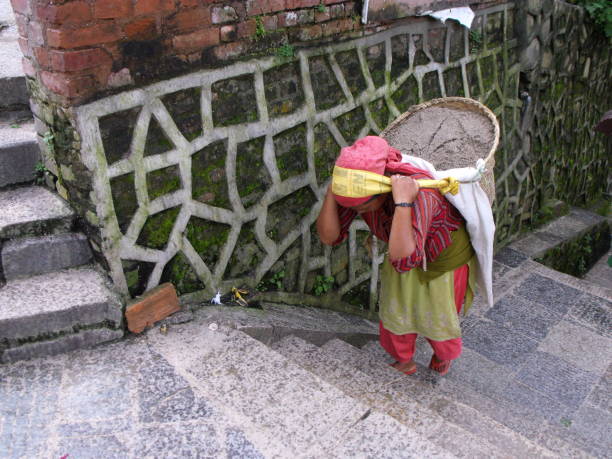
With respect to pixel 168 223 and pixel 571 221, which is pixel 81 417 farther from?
pixel 571 221

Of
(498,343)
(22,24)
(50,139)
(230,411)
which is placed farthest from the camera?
(498,343)

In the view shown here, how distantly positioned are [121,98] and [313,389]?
1589 mm

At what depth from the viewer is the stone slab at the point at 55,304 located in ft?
8.46

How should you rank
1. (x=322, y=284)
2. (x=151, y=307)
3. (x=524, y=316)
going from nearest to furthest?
(x=151, y=307) → (x=322, y=284) → (x=524, y=316)

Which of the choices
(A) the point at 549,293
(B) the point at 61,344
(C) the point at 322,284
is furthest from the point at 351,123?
(A) the point at 549,293

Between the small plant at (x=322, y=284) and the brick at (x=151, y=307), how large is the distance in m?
1.17

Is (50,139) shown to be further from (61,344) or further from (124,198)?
(61,344)

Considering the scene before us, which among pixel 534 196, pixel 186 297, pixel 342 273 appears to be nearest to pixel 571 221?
pixel 534 196

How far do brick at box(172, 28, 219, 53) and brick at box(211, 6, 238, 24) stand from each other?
2.1 inches

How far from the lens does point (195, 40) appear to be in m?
2.77

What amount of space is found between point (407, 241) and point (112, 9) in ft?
5.38

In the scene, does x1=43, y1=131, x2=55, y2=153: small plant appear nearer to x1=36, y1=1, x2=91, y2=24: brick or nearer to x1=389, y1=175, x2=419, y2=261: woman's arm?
x1=36, y1=1, x2=91, y2=24: brick

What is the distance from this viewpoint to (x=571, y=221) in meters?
6.88

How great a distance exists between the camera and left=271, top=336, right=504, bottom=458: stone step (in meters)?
2.35
